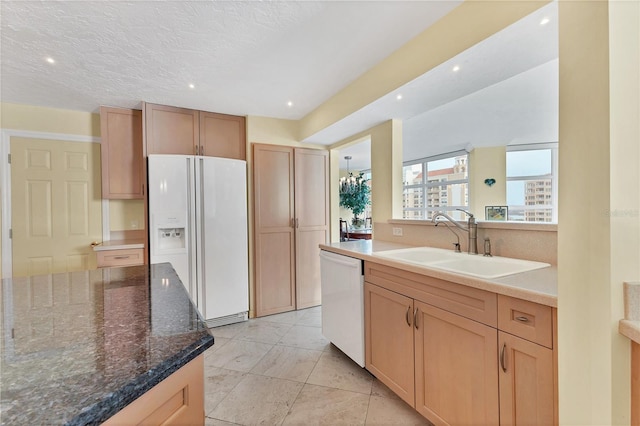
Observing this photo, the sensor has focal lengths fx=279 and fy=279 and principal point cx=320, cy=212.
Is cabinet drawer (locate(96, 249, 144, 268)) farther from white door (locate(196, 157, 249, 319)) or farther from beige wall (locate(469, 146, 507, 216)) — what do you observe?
beige wall (locate(469, 146, 507, 216))

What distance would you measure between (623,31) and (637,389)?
0.97 m

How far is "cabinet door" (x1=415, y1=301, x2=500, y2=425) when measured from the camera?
3.99 feet

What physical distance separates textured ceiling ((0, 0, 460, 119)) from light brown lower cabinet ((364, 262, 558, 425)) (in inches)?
59.4

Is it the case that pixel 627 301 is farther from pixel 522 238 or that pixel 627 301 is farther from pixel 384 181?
pixel 384 181

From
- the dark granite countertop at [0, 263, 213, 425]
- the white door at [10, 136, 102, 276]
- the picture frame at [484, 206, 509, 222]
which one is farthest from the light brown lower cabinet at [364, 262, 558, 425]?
the white door at [10, 136, 102, 276]

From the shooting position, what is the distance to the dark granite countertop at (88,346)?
0.49 m

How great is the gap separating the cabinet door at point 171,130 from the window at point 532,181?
5.53m

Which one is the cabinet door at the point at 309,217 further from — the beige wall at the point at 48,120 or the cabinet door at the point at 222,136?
the beige wall at the point at 48,120

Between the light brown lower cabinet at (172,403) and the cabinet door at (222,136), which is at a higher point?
the cabinet door at (222,136)

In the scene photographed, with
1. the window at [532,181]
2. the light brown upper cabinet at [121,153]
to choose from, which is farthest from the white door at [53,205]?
the window at [532,181]

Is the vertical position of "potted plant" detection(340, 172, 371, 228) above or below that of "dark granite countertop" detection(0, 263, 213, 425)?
above

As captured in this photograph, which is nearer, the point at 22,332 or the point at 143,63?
the point at 22,332

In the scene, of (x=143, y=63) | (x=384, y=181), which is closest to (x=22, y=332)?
(x=143, y=63)

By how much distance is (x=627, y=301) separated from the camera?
0.76m
